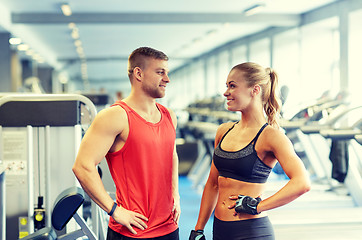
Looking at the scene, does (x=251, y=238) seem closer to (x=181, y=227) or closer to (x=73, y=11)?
(x=181, y=227)

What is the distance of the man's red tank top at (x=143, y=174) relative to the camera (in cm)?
192

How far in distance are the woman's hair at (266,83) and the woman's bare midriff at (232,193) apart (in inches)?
11.7

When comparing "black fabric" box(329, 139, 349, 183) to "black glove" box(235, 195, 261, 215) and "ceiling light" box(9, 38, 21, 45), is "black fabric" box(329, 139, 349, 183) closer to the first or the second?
"black glove" box(235, 195, 261, 215)

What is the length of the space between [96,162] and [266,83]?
2.63 feet

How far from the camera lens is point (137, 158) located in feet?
6.28

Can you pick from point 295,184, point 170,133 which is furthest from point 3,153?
point 295,184

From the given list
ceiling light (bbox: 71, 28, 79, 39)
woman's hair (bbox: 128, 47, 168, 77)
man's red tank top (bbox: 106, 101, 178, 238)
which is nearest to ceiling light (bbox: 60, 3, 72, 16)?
ceiling light (bbox: 71, 28, 79, 39)

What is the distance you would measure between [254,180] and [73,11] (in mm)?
9003

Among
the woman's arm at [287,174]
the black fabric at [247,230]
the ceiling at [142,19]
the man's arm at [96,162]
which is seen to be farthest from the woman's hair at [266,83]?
the ceiling at [142,19]

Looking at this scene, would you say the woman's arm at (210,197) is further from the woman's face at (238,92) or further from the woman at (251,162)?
the woman's face at (238,92)

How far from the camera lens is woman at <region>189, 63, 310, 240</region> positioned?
6.07 feet

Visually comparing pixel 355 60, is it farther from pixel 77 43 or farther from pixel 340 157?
pixel 77 43

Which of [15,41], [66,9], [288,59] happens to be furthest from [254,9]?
[15,41]

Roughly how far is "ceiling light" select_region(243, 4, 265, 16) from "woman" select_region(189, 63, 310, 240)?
7.82 metres
